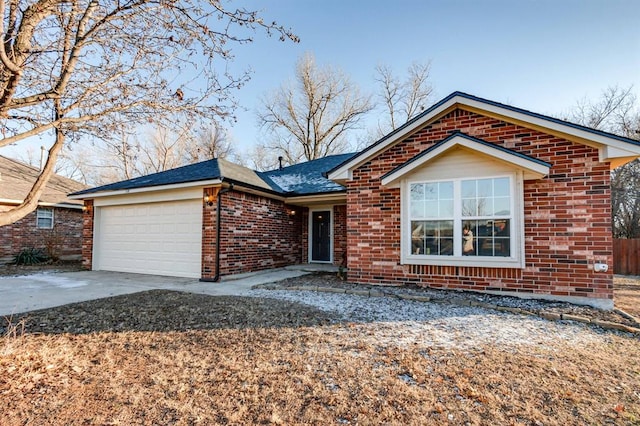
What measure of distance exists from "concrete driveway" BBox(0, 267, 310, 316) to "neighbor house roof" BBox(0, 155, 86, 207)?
6373 millimetres

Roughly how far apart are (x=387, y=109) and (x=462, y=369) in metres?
24.1

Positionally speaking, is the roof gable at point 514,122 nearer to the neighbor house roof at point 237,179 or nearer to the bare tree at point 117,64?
the neighbor house roof at point 237,179

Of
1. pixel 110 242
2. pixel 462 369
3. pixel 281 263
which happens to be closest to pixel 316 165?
pixel 281 263

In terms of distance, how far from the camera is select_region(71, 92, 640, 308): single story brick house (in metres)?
5.52

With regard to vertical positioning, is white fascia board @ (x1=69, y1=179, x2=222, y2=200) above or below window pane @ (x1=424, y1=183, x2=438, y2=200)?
above

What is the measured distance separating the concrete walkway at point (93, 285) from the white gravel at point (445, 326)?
2752mm

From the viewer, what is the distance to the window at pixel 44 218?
14.5 metres

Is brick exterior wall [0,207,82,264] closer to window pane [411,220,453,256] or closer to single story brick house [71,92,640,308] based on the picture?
single story brick house [71,92,640,308]

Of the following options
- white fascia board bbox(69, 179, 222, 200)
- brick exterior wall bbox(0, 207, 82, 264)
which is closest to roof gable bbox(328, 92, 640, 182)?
white fascia board bbox(69, 179, 222, 200)

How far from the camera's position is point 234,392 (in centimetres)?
256

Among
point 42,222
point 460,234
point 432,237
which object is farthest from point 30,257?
point 460,234

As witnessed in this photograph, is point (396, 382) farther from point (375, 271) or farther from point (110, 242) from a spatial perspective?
point (110, 242)

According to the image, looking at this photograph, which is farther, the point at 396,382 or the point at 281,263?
the point at 281,263

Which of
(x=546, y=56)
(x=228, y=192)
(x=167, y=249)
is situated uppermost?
(x=546, y=56)
